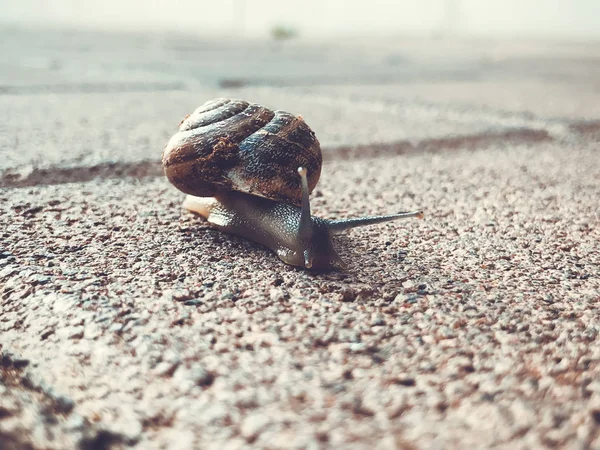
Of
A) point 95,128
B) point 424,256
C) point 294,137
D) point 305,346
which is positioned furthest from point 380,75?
point 305,346

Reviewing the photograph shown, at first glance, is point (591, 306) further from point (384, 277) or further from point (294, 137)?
point (294, 137)

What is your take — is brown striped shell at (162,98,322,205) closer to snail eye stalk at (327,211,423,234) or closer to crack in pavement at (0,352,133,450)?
snail eye stalk at (327,211,423,234)

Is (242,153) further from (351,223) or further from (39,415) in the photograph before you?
(39,415)

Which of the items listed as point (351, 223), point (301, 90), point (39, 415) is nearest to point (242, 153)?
point (351, 223)

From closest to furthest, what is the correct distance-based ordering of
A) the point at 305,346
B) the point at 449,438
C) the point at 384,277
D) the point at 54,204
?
the point at 449,438
the point at 305,346
the point at 384,277
the point at 54,204

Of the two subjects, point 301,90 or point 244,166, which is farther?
point 301,90

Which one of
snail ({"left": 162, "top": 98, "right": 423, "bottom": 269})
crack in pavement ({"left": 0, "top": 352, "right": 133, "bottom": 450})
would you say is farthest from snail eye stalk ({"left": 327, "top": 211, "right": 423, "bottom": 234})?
→ crack in pavement ({"left": 0, "top": 352, "right": 133, "bottom": 450})
